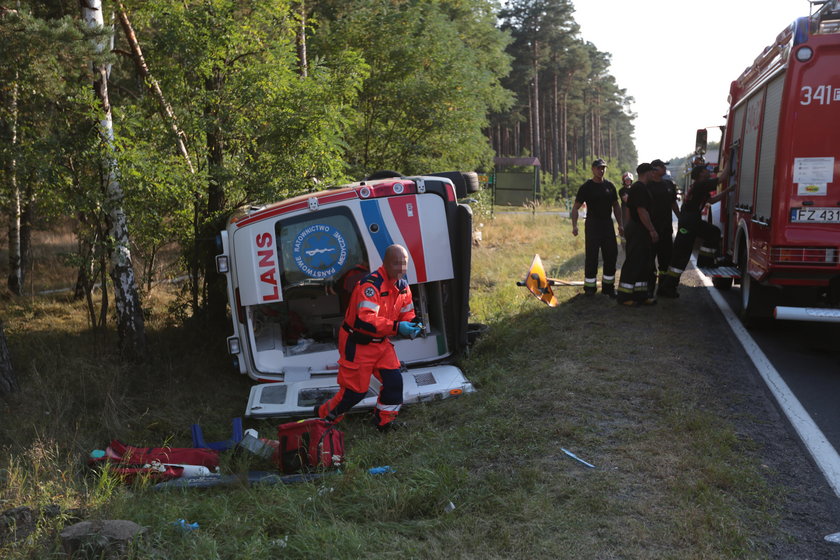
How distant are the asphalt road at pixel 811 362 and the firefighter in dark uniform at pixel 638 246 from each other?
4.64ft

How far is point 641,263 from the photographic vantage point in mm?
8891

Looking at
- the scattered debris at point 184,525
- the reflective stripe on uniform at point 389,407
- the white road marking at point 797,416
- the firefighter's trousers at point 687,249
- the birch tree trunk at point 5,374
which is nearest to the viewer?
the scattered debris at point 184,525

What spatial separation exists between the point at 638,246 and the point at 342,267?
3.88m

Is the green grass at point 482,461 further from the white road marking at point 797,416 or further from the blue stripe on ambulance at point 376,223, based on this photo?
the blue stripe on ambulance at point 376,223

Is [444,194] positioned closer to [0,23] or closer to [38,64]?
[38,64]

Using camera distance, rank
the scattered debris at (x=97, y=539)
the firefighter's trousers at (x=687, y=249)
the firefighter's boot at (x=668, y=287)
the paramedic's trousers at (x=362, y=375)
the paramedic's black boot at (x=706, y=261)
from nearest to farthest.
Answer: the scattered debris at (x=97, y=539), the paramedic's trousers at (x=362, y=375), the firefighter's trousers at (x=687, y=249), the firefighter's boot at (x=668, y=287), the paramedic's black boot at (x=706, y=261)

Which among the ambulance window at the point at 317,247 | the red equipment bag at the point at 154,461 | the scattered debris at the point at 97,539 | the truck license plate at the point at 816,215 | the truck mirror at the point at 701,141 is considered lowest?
the red equipment bag at the point at 154,461

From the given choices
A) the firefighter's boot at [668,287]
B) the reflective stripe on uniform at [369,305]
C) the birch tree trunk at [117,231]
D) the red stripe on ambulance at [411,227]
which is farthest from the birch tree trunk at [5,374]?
the firefighter's boot at [668,287]

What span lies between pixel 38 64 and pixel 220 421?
13.5ft

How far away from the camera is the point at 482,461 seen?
15.8ft

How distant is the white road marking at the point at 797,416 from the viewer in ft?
14.8

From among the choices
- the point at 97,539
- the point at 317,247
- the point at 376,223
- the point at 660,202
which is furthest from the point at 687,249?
the point at 97,539

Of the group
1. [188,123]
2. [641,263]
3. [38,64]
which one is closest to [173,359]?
[188,123]

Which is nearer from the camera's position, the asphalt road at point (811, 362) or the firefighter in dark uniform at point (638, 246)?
the asphalt road at point (811, 362)
